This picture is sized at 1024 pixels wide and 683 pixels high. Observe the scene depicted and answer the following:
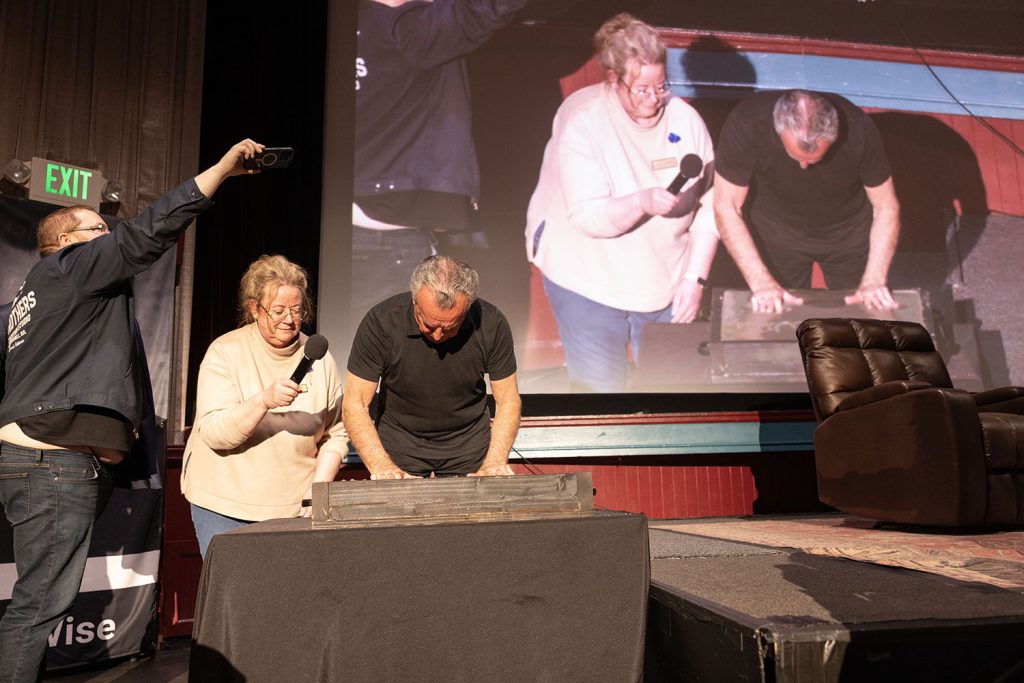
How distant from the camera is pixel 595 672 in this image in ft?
4.28

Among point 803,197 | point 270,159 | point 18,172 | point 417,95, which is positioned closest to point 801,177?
point 803,197

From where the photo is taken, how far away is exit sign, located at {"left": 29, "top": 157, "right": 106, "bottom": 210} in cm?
302

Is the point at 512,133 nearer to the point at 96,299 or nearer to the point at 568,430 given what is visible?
the point at 568,430

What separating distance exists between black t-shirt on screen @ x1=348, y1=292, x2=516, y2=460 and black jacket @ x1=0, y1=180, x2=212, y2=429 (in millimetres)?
566

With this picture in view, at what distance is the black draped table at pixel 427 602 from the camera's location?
1.19m

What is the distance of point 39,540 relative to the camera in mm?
1571

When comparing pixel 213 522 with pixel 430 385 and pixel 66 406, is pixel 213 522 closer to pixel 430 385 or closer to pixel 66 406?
pixel 66 406

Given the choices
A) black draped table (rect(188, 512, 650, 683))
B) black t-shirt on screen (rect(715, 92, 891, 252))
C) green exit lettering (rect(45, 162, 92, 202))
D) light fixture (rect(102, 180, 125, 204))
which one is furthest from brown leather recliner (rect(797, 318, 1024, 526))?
green exit lettering (rect(45, 162, 92, 202))

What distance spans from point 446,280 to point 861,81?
144 inches

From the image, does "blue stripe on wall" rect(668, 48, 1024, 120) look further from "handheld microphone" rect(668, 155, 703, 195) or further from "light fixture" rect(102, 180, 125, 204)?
"light fixture" rect(102, 180, 125, 204)

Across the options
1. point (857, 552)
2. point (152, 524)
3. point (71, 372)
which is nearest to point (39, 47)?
point (152, 524)

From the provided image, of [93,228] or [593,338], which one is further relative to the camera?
[593,338]

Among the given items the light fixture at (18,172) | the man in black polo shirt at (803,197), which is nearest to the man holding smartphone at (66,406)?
the light fixture at (18,172)

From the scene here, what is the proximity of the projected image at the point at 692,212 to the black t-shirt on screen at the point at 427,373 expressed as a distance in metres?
1.66
